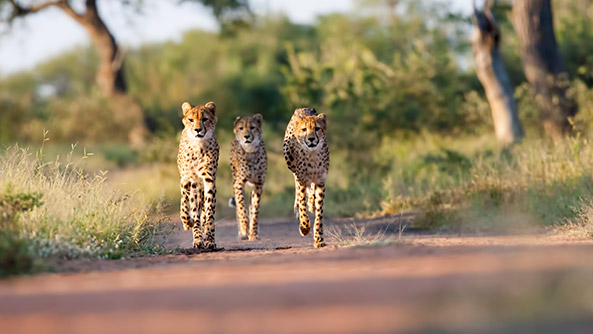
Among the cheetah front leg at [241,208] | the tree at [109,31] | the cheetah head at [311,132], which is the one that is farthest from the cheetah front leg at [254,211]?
the tree at [109,31]

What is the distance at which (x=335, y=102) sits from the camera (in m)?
18.9

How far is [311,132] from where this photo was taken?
348 inches

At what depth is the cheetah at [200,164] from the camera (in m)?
8.73

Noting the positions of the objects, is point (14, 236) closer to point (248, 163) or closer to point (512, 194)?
point (248, 163)

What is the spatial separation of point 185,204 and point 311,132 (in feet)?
5.06

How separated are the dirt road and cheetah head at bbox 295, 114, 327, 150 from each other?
1926 mm

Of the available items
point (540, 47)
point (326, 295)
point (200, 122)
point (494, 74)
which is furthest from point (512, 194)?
point (326, 295)

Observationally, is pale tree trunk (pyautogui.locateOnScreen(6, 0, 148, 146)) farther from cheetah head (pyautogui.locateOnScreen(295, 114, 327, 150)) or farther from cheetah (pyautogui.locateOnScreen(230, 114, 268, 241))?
cheetah head (pyautogui.locateOnScreen(295, 114, 327, 150))

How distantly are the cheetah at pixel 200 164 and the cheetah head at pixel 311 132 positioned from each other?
86cm

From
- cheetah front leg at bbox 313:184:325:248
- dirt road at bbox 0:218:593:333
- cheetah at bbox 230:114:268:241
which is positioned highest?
cheetah at bbox 230:114:268:241

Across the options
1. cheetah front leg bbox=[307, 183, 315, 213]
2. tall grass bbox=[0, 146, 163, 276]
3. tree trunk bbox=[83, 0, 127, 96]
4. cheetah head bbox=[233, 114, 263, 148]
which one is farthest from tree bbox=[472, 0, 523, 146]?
tree trunk bbox=[83, 0, 127, 96]

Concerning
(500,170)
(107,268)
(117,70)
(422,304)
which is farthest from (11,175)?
(117,70)

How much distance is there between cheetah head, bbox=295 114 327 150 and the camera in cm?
886

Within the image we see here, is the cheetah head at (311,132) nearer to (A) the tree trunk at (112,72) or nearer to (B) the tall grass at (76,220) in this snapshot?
(B) the tall grass at (76,220)
